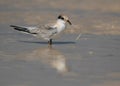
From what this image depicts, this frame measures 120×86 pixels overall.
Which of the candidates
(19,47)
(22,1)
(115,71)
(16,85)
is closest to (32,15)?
(22,1)

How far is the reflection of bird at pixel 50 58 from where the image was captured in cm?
927

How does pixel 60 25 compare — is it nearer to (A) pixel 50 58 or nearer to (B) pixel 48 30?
(B) pixel 48 30

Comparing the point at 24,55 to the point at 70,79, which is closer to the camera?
the point at 70,79

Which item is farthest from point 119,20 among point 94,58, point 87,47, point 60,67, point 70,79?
point 70,79

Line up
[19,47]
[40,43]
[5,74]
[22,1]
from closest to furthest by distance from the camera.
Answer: [5,74] < [19,47] < [40,43] < [22,1]

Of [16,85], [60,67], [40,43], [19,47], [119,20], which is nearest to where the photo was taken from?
[16,85]

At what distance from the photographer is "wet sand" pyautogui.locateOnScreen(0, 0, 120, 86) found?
845cm

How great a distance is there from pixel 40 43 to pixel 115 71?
3.13 m

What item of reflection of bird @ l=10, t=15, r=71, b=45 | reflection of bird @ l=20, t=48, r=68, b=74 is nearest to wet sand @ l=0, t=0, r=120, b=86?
reflection of bird @ l=20, t=48, r=68, b=74

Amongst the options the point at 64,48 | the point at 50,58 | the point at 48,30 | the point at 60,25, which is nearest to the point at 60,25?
the point at 60,25

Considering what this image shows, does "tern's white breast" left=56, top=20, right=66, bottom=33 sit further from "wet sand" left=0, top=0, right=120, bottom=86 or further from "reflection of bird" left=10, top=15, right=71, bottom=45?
"wet sand" left=0, top=0, right=120, bottom=86

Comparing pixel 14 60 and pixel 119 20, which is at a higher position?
pixel 119 20

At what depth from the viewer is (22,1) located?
1670 centimetres

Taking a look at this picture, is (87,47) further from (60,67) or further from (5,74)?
(5,74)
